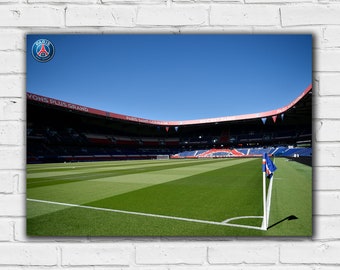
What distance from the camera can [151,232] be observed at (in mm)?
2082

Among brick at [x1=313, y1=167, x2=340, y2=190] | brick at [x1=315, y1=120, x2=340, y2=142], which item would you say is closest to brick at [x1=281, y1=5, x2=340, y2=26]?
brick at [x1=315, y1=120, x2=340, y2=142]

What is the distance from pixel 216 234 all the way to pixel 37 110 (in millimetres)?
1982

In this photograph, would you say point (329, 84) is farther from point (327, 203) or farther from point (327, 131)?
point (327, 203)

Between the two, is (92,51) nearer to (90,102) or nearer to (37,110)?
(90,102)

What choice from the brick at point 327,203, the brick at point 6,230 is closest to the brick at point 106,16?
the brick at point 6,230

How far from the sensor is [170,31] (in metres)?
2.21

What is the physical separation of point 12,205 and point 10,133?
2.08 ft

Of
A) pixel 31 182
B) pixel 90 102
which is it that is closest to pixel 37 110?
pixel 90 102
